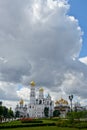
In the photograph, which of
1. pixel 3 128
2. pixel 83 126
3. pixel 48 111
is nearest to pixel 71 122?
pixel 83 126

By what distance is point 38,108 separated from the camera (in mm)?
191625

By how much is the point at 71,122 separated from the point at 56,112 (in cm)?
10765

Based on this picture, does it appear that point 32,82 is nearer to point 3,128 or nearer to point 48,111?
point 48,111

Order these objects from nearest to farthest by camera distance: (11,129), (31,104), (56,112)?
1. (11,129)
2. (56,112)
3. (31,104)

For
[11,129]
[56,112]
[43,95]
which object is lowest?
[11,129]

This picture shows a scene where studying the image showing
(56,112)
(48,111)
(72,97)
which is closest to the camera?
(72,97)

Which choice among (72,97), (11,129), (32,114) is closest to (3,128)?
(11,129)

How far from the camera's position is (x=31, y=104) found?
192m

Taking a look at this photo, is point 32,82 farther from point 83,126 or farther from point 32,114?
point 83,126

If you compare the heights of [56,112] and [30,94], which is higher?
[30,94]

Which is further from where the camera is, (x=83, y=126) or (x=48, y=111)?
(x=48, y=111)

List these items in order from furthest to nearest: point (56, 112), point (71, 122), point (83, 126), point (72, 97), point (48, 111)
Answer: point (48, 111), point (56, 112), point (72, 97), point (71, 122), point (83, 126)

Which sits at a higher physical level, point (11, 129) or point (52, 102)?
point (52, 102)

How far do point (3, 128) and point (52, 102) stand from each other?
144m
